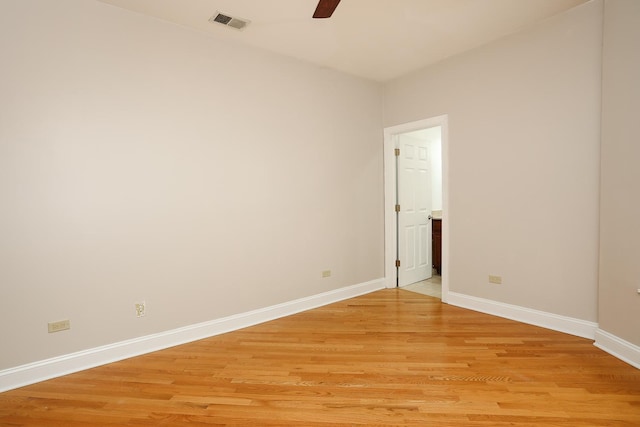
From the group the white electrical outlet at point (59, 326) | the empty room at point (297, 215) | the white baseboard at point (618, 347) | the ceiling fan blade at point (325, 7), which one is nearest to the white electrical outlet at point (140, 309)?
the empty room at point (297, 215)

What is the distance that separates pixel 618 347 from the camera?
254 cm

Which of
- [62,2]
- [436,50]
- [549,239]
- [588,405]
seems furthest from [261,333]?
[436,50]

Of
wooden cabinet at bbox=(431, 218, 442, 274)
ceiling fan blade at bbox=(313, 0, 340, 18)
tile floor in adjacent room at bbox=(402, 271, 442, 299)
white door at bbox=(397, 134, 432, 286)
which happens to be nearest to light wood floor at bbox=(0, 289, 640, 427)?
tile floor in adjacent room at bbox=(402, 271, 442, 299)

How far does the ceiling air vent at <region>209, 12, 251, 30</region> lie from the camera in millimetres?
2830

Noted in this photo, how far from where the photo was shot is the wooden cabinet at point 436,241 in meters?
5.23

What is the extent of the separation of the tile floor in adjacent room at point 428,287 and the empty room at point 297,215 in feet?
0.52

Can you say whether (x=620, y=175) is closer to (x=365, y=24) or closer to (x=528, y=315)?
(x=528, y=315)

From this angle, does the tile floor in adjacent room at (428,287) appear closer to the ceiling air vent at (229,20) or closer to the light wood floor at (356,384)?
the light wood floor at (356,384)

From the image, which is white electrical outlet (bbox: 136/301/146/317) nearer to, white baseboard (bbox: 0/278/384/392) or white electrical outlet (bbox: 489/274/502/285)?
white baseboard (bbox: 0/278/384/392)

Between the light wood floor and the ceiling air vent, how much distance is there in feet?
9.35

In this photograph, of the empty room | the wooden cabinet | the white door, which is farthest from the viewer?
the wooden cabinet

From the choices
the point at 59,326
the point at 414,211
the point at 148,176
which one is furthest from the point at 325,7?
the point at 414,211

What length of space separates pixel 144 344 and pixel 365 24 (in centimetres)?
340

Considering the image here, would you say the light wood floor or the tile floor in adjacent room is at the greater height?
the light wood floor
